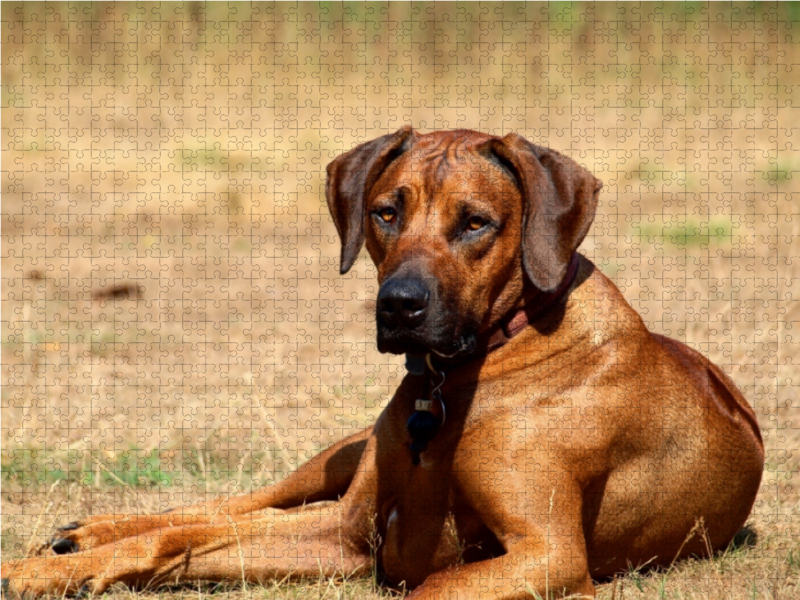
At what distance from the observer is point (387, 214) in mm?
4117

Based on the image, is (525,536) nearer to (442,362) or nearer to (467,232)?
(442,362)

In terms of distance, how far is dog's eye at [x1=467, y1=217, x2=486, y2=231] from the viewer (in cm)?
391

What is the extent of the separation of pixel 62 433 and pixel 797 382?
4.50m

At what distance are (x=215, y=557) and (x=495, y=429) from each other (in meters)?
1.29

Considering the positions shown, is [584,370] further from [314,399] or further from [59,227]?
[59,227]

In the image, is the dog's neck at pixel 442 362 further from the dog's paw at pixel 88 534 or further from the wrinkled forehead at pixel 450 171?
the dog's paw at pixel 88 534

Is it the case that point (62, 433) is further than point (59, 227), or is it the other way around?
point (59, 227)

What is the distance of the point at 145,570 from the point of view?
13.3ft

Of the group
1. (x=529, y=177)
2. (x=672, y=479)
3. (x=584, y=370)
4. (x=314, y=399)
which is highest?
(x=529, y=177)

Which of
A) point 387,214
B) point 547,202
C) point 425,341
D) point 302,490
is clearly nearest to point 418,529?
point 425,341

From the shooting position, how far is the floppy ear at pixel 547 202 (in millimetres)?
3854

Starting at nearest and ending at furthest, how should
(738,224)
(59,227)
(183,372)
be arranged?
(183,372), (738,224), (59,227)

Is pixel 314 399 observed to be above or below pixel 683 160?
below

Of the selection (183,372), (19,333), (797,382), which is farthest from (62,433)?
(797,382)
